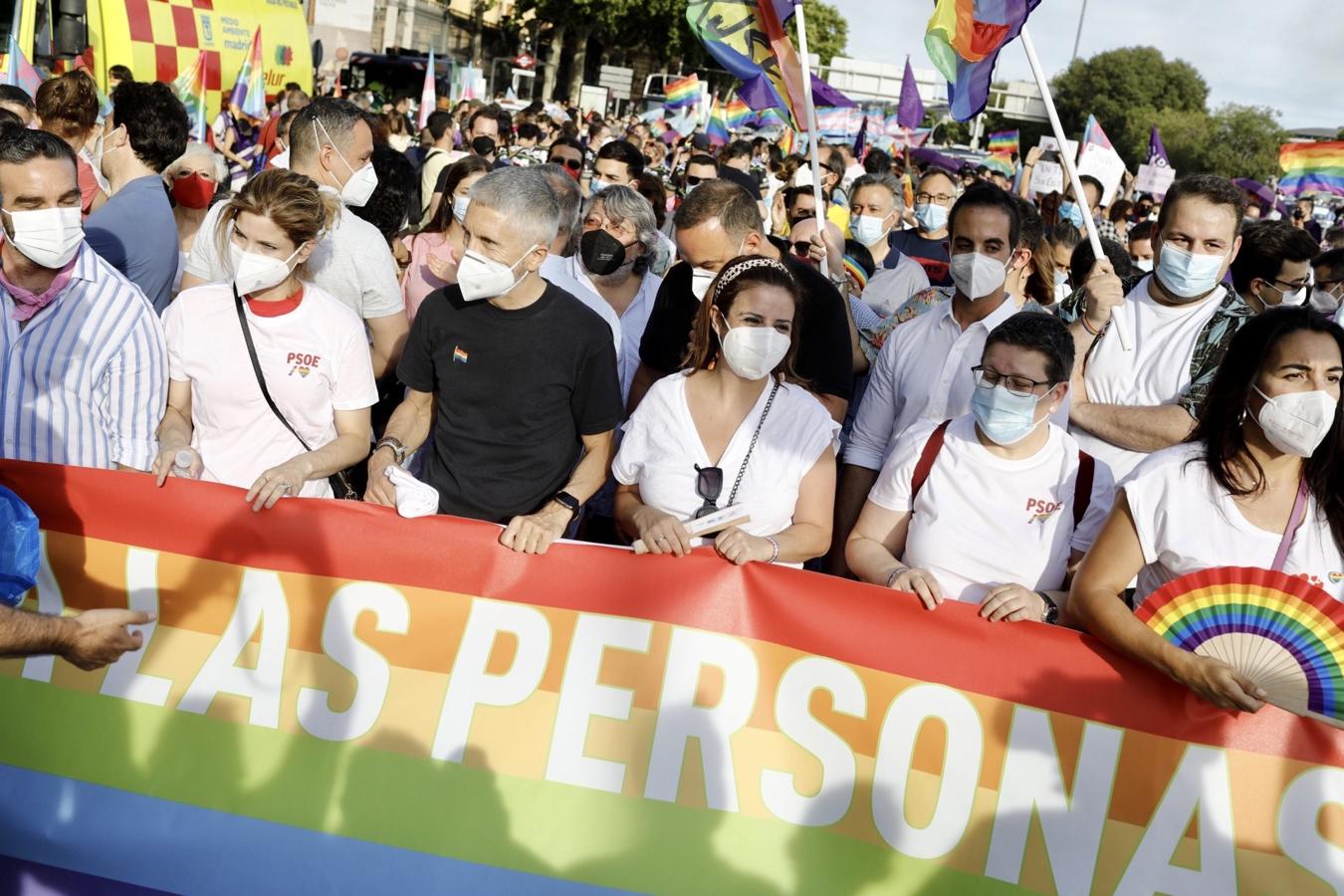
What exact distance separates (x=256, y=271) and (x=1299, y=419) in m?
2.77

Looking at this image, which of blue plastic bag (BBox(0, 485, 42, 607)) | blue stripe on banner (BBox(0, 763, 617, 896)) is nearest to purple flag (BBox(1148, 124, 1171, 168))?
blue stripe on banner (BBox(0, 763, 617, 896))

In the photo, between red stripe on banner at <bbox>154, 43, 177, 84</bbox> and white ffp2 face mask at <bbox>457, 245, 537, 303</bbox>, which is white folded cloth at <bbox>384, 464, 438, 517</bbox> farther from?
red stripe on banner at <bbox>154, 43, 177, 84</bbox>

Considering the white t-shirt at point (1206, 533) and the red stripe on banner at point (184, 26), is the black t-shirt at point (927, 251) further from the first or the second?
the red stripe on banner at point (184, 26)

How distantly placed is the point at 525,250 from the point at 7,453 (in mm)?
1585

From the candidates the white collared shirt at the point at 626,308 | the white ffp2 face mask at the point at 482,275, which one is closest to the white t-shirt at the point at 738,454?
the white ffp2 face mask at the point at 482,275

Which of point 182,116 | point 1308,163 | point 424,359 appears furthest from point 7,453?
point 1308,163

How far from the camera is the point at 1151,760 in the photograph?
296 centimetres

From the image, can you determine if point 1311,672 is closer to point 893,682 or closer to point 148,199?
point 893,682

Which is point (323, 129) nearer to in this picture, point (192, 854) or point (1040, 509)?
point (192, 854)

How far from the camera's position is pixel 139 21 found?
16359 millimetres

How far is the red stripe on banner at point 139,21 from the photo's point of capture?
16125 mm

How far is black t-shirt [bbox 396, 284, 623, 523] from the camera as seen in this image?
3.53 metres

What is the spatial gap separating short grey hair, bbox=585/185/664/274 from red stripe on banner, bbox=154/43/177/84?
13.6 metres

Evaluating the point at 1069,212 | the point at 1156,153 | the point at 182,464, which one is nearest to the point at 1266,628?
the point at 182,464
